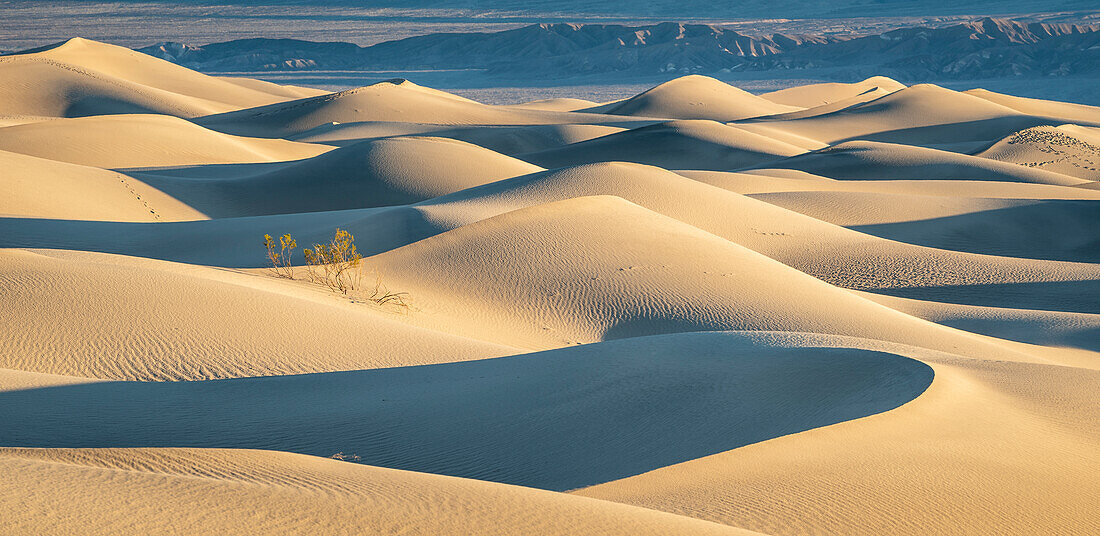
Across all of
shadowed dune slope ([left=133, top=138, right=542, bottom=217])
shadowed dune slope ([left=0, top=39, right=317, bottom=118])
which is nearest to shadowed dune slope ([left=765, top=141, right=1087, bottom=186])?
shadowed dune slope ([left=133, top=138, right=542, bottom=217])

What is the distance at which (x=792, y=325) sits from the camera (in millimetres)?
9023

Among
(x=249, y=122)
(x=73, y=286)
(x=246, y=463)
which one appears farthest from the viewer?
(x=249, y=122)

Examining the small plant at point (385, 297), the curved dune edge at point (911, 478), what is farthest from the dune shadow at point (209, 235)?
the curved dune edge at point (911, 478)

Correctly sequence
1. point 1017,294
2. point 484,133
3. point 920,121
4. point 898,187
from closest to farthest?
point 1017,294, point 898,187, point 484,133, point 920,121

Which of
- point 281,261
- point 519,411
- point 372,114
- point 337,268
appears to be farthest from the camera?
point 372,114

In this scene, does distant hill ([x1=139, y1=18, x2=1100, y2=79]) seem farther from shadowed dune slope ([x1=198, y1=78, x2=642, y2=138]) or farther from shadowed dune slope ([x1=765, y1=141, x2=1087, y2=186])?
shadowed dune slope ([x1=765, y1=141, x2=1087, y2=186])

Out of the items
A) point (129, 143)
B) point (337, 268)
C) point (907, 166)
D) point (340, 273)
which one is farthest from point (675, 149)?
point (340, 273)

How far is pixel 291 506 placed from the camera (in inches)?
112

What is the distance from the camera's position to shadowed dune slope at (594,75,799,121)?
45531 mm

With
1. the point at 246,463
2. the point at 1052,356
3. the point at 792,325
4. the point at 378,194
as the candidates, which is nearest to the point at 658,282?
the point at 792,325

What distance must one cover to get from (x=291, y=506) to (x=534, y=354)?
376 centimetres

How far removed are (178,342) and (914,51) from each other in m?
101

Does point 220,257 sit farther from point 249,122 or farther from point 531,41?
point 531,41

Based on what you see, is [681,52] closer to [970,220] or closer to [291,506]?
[970,220]
